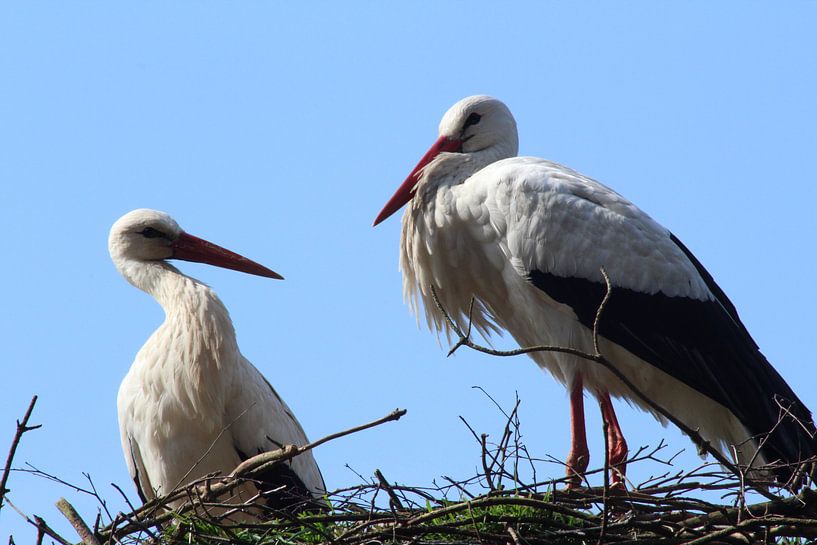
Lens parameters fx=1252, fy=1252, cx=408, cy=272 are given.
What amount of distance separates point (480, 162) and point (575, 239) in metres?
0.67

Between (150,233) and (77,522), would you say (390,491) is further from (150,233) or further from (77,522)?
(150,233)

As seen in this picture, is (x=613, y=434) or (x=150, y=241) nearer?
(x=613, y=434)

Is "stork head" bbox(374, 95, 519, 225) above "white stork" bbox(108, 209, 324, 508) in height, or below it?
above

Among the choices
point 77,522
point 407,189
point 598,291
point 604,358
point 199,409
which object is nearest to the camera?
point 604,358

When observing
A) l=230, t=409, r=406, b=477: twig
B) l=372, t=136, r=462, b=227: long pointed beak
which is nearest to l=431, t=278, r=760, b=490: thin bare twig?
l=230, t=409, r=406, b=477: twig

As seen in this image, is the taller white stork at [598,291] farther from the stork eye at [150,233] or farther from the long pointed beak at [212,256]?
the stork eye at [150,233]

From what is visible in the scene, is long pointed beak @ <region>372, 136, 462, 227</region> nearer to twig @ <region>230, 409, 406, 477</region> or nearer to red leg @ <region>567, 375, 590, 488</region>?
red leg @ <region>567, 375, 590, 488</region>

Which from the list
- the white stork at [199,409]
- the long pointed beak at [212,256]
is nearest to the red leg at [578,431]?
the white stork at [199,409]

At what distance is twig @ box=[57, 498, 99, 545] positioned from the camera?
336 centimetres

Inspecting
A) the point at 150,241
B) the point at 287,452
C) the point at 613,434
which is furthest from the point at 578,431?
the point at 150,241

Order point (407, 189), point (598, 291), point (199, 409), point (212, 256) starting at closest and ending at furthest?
point (598, 291), point (199, 409), point (407, 189), point (212, 256)

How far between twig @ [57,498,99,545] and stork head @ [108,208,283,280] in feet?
7.63

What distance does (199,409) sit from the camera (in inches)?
196

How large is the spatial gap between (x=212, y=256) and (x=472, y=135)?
4.60ft
